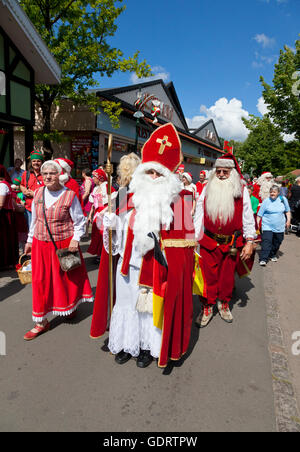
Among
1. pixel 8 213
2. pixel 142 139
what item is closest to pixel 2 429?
pixel 8 213

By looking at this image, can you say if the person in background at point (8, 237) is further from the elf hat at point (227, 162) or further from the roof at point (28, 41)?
the roof at point (28, 41)

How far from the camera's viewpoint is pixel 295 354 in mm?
3281

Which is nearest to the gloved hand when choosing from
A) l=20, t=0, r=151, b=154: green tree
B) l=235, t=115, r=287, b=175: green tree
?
l=20, t=0, r=151, b=154: green tree

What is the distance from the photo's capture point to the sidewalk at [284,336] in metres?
2.44

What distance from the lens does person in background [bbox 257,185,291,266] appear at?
23.0 feet

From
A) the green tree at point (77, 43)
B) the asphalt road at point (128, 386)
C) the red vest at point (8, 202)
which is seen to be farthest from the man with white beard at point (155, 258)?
the green tree at point (77, 43)

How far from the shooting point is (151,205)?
2568mm

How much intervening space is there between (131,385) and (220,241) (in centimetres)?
202

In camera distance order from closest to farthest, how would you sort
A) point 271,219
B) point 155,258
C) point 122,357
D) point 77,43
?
point 155,258 < point 122,357 < point 271,219 < point 77,43

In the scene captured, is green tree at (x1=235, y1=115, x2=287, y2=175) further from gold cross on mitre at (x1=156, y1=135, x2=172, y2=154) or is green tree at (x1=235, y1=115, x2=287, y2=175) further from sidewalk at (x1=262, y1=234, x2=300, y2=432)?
gold cross on mitre at (x1=156, y1=135, x2=172, y2=154)

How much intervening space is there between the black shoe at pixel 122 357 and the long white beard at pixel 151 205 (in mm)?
1171

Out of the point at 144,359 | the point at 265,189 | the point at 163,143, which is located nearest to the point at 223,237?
the point at 163,143

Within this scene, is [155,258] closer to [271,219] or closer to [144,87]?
[271,219]

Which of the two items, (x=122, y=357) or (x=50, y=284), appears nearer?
(x=122, y=357)
